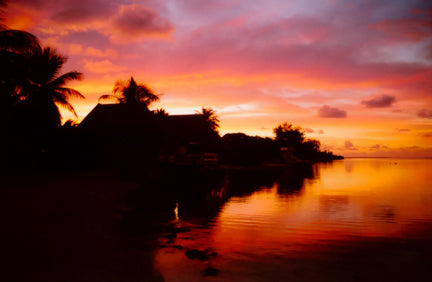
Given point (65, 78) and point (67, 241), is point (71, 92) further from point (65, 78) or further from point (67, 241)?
point (67, 241)

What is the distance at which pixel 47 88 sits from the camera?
24250mm

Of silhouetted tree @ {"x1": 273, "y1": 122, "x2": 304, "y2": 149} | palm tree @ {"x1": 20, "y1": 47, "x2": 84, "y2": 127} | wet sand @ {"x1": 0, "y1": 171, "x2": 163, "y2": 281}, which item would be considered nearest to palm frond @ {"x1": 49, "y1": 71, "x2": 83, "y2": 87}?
palm tree @ {"x1": 20, "y1": 47, "x2": 84, "y2": 127}

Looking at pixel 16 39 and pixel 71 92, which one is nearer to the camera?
pixel 16 39

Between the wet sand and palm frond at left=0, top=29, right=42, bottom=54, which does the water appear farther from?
palm frond at left=0, top=29, right=42, bottom=54

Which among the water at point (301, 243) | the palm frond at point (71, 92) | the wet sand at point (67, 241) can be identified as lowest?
the water at point (301, 243)

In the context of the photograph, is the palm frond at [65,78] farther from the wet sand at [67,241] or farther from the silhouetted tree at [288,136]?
the silhouetted tree at [288,136]

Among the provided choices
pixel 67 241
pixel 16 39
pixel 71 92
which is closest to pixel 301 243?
A: pixel 67 241

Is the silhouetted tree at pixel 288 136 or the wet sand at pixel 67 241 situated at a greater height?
the silhouetted tree at pixel 288 136

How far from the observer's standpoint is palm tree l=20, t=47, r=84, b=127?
73.8ft

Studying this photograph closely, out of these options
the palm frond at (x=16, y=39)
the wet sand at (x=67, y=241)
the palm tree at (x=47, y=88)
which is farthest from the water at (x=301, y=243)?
the palm tree at (x=47, y=88)

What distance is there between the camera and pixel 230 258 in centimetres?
730

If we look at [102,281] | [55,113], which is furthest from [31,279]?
[55,113]

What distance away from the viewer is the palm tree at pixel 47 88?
2248 centimetres

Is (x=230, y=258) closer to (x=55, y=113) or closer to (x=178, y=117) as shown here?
(x=55, y=113)
